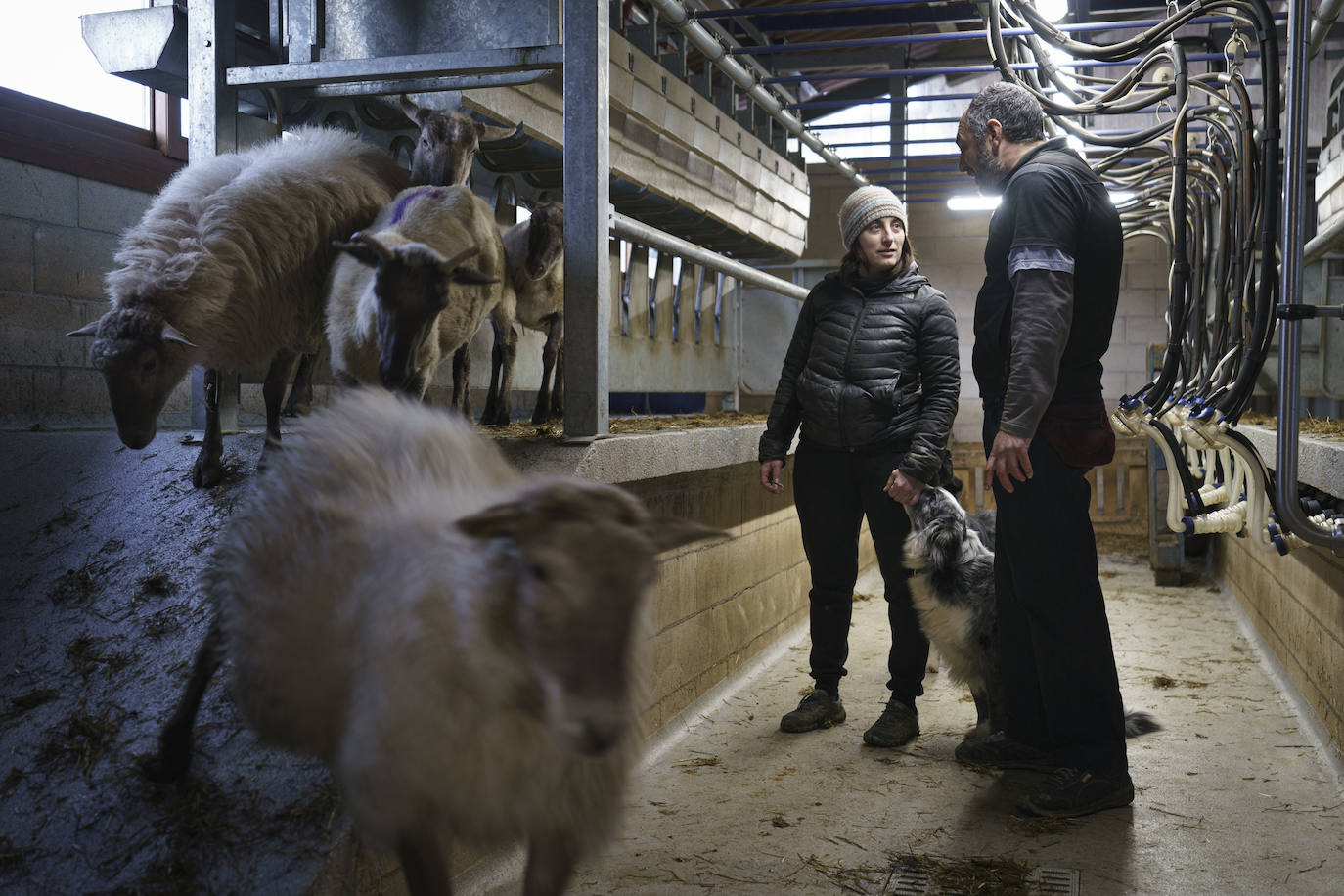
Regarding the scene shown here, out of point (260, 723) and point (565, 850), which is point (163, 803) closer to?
point (260, 723)

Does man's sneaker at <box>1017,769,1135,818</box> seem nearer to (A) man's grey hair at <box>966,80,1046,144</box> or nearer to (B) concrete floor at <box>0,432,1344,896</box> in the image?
(B) concrete floor at <box>0,432,1344,896</box>

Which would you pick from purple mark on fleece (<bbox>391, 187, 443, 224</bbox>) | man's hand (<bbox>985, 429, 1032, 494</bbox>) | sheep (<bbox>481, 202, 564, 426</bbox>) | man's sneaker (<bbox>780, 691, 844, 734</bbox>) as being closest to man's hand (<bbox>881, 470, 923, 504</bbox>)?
man's hand (<bbox>985, 429, 1032, 494</bbox>)

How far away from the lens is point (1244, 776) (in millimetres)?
3396

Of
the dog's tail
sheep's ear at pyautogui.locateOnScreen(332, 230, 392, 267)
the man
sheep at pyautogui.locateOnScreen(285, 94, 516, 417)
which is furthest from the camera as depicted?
the dog's tail

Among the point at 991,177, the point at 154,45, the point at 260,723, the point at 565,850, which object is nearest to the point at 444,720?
the point at 565,850

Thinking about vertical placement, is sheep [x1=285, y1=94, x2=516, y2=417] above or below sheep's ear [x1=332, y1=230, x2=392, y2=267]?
above

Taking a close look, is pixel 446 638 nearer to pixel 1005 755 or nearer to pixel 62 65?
pixel 1005 755

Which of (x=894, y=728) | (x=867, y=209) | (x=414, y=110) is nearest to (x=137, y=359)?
(x=414, y=110)

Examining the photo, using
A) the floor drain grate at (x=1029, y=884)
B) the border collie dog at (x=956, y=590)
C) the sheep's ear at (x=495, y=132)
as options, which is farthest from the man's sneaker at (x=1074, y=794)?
the sheep's ear at (x=495, y=132)

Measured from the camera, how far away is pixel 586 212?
3123 millimetres

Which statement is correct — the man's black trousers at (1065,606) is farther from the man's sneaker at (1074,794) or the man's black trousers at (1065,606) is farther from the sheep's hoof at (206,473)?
the sheep's hoof at (206,473)

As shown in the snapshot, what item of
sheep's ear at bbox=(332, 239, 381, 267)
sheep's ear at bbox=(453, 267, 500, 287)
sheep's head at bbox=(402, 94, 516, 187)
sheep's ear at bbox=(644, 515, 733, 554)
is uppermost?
sheep's head at bbox=(402, 94, 516, 187)

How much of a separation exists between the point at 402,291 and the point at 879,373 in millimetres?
1862

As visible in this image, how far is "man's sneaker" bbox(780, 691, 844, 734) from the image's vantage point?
12.8 feet
